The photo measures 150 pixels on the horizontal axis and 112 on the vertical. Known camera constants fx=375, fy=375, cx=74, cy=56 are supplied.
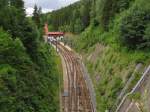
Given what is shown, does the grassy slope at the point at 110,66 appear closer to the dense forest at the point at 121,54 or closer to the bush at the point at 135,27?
the dense forest at the point at 121,54

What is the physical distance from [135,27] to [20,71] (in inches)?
625

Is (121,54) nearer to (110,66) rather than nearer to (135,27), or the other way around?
(110,66)

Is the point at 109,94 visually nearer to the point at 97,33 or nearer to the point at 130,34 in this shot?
the point at 130,34

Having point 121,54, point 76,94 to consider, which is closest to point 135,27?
point 121,54

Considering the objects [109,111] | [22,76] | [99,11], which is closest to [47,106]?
[22,76]

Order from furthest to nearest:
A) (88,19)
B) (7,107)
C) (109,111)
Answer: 1. (88,19)
2. (109,111)
3. (7,107)

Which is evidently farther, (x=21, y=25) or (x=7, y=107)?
(x=21, y=25)

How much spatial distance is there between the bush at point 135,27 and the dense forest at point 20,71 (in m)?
11.1

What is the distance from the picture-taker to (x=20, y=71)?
35.7m

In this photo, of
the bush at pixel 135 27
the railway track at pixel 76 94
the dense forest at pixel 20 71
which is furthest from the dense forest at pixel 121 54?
the dense forest at pixel 20 71

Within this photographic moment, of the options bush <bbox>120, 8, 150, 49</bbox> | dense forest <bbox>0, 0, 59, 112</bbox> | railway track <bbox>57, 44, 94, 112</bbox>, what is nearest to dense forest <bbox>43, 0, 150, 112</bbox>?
bush <bbox>120, 8, 150, 49</bbox>

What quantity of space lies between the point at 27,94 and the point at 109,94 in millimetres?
13218

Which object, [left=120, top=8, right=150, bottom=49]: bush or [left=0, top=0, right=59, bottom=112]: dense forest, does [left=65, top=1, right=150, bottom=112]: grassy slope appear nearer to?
[left=120, top=8, right=150, bottom=49]: bush

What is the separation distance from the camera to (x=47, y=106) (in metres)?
37.6
